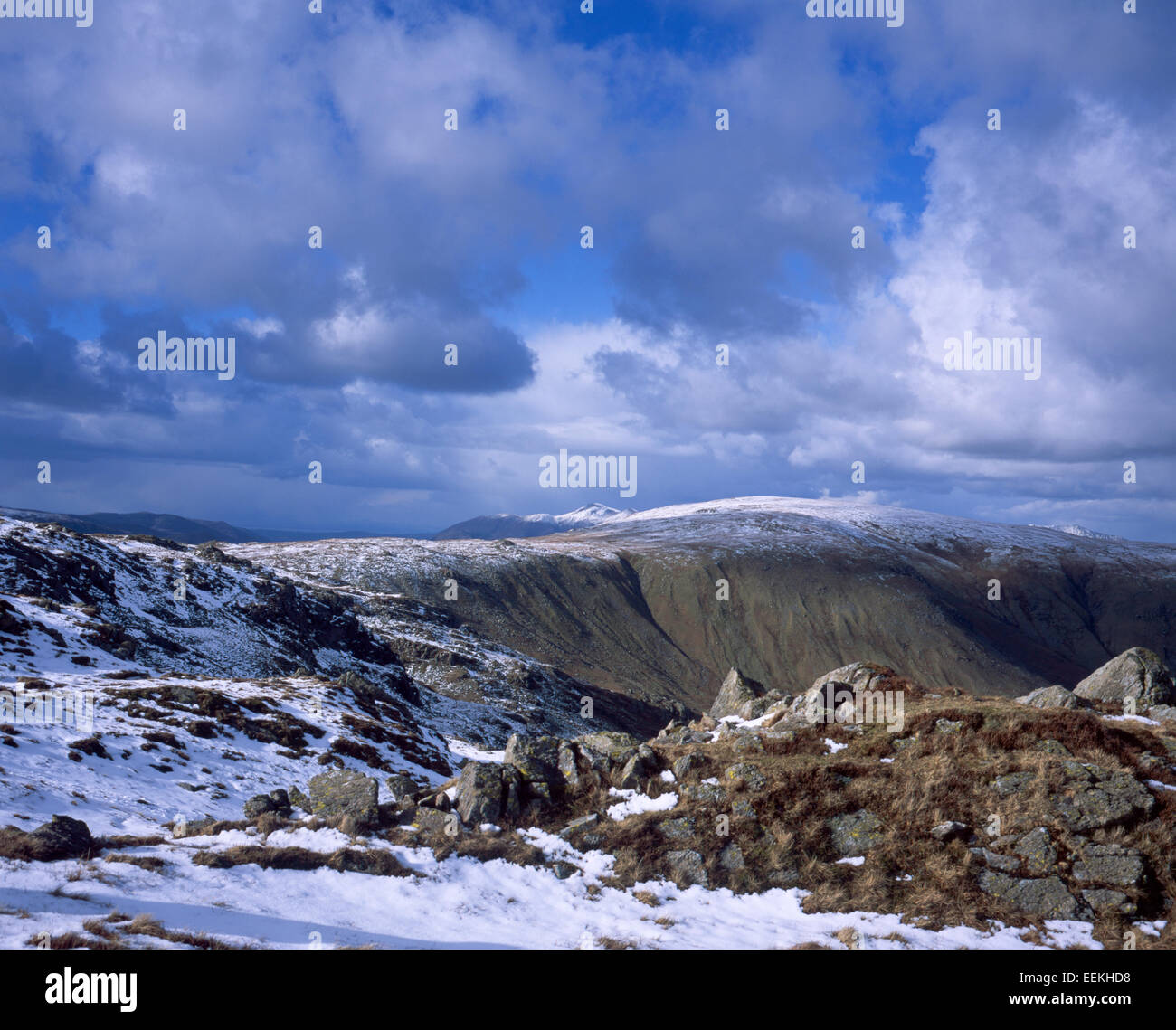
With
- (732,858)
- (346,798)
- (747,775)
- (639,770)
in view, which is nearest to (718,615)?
(639,770)

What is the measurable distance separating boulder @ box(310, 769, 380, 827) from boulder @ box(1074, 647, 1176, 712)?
26004 mm

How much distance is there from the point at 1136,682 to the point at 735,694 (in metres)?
17.0

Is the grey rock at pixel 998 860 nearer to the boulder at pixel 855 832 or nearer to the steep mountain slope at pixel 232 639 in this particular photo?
the boulder at pixel 855 832

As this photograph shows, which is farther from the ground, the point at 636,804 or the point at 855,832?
the point at 636,804

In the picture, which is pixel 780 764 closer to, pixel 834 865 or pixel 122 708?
pixel 834 865

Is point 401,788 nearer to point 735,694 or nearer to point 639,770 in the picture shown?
point 639,770

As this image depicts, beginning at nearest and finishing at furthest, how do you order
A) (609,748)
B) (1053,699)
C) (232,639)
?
1. (609,748)
2. (1053,699)
3. (232,639)

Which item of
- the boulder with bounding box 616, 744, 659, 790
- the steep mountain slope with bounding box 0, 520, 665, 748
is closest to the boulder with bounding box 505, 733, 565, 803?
the boulder with bounding box 616, 744, 659, 790

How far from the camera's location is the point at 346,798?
16.7 meters

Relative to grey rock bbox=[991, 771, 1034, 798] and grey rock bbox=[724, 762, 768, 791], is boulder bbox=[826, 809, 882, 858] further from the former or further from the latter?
grey rock bbox=[991, 771, 1034, 798]

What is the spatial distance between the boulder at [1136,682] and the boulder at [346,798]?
26004mm

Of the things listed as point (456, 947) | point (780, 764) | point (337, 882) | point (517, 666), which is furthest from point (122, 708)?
point (517, 666)

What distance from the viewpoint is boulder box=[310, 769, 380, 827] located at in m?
15.9

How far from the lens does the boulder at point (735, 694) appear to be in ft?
109
